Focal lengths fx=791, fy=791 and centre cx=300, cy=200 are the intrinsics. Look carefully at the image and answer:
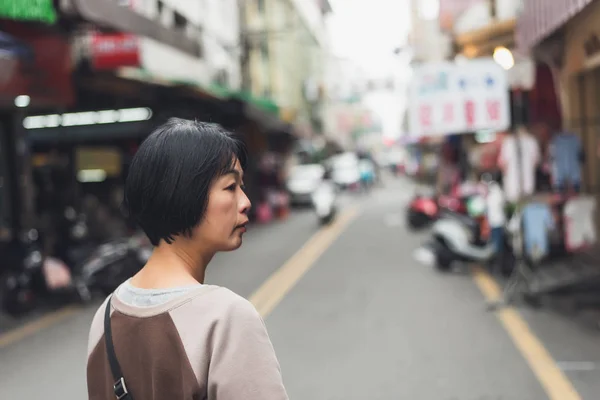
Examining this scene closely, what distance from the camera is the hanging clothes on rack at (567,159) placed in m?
10.7

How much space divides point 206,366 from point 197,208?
33 cm

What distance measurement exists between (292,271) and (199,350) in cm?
1159

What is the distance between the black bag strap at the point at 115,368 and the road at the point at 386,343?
426 cm

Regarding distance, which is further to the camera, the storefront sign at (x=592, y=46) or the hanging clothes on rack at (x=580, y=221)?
the hanging clothes on rack at (x=580, y=221)

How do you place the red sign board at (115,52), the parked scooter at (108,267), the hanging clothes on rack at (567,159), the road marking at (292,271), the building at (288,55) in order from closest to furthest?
the road marking at (292,271), the parked scooter at (108,267), the hanging clothes on rack at (567,159), the red sign board at (115,52), the building at (288,55)

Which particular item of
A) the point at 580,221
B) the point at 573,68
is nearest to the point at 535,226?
the point at 580,221

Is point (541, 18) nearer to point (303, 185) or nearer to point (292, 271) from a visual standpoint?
point (292, 271)

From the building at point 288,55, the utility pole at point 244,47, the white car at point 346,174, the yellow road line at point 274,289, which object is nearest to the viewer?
the yellow road line at point 274,289

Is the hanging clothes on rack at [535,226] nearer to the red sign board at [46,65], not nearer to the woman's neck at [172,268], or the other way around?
the red sign board at [46,65]

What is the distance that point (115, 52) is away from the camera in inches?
514

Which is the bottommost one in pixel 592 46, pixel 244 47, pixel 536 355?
pixel 536 355

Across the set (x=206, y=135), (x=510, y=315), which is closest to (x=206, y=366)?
(x=206, y=135)

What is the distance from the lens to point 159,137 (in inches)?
68.2

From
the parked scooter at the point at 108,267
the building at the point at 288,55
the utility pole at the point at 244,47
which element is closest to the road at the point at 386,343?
the parked scooter at the point at 108,267
